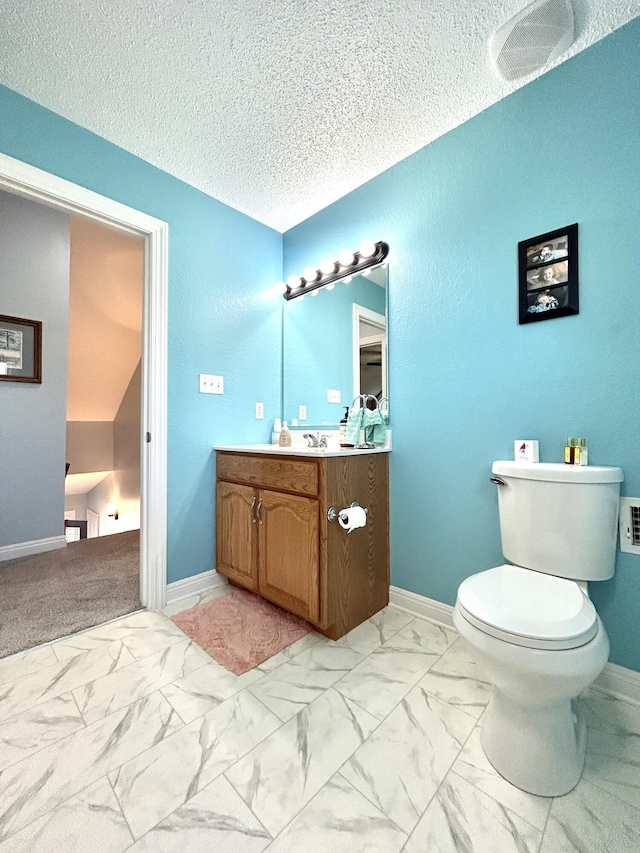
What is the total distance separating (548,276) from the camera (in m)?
1.34

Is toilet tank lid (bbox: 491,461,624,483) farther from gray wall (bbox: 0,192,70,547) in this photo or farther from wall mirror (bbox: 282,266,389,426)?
gray wall (bbox: 0,192,70,547)

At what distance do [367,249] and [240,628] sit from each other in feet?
6.48

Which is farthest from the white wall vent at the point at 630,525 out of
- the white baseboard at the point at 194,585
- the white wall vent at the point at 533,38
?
the white baseboard at the point at 194,585

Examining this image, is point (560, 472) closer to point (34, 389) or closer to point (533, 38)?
point (533, 38)

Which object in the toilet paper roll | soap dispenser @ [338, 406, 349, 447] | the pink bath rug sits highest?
soap dispenser @ [338, 406, 349, 447]

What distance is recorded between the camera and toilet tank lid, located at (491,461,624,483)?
114cm

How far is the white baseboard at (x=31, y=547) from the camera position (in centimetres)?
232

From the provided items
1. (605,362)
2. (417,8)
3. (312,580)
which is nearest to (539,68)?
(417,8)

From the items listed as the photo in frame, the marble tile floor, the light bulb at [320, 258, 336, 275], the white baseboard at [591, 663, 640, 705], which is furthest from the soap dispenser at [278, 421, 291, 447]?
the photo in frame

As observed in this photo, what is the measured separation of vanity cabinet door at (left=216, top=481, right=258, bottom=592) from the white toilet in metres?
1.06

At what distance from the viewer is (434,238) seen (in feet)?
5.45

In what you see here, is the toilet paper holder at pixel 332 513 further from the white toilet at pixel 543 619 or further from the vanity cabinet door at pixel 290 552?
the white toilet at pixel 543 619

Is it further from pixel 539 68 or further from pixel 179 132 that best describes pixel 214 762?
pixel 539 68

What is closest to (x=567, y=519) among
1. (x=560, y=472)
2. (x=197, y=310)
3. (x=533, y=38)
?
(x=560, y=472)
